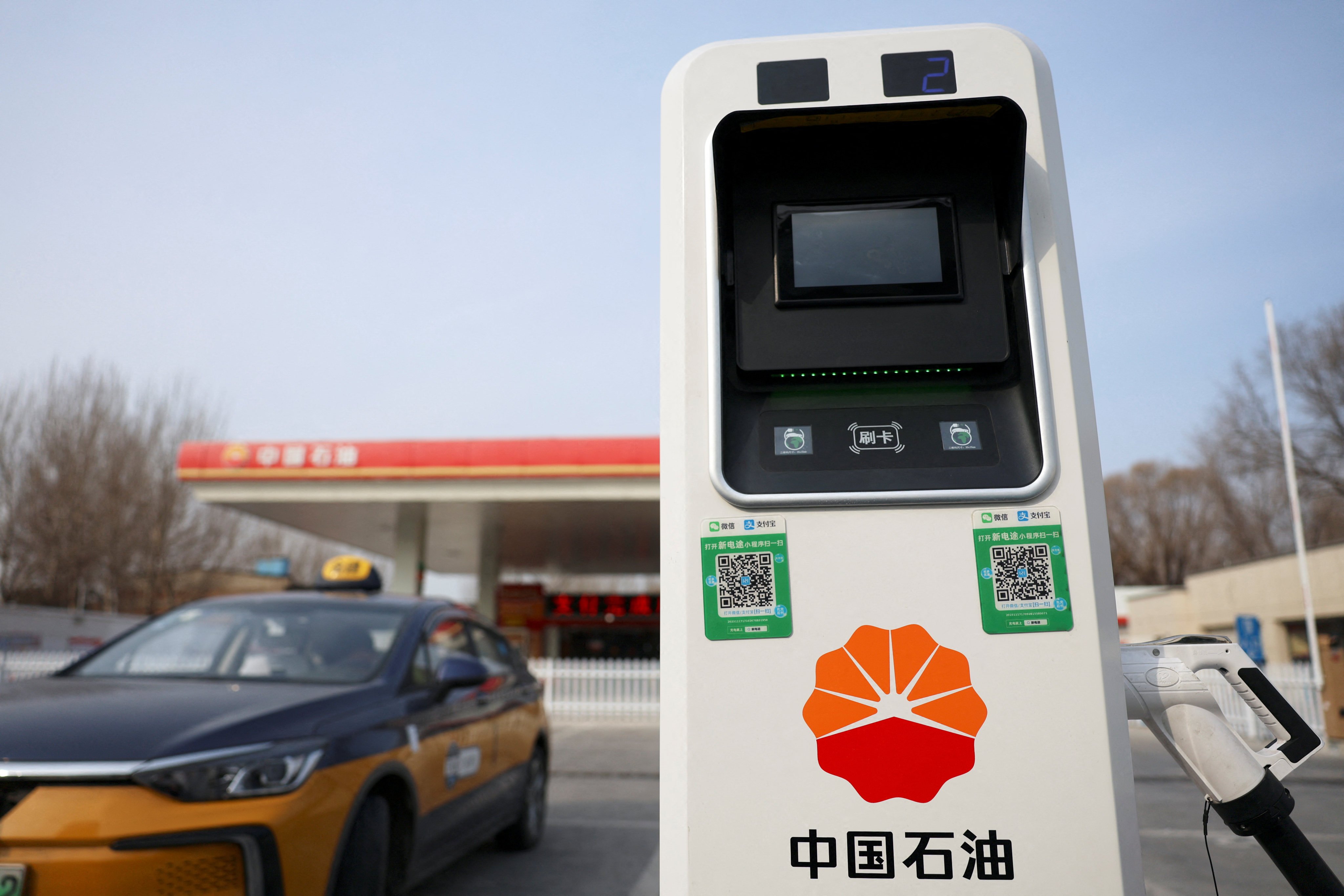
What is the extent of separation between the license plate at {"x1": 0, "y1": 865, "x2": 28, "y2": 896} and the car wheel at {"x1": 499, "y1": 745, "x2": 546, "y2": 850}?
10.7ft

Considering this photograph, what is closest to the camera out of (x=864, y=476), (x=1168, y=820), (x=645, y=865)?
(x=864, y=476)

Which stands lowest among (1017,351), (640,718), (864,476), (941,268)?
(640,718)

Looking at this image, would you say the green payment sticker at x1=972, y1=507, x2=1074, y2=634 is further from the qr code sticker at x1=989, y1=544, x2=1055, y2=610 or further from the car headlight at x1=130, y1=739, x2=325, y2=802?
the car headlight at x1=130, y1=739, x2=325, y2=802

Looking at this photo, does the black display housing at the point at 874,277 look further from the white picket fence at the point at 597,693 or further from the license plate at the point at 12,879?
the white picket fence at the point at 597,693

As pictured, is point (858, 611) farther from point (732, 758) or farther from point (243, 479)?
point (243, 479)

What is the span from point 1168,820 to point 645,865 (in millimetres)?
4131

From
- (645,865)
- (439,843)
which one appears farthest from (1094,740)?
(645,865)

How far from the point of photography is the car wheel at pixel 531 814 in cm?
546

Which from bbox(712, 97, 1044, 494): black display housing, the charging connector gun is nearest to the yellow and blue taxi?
bbox(712, 97, 1044, 494): black display housing

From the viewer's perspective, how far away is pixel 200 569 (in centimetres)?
3231

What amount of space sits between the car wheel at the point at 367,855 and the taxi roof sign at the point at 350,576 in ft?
7.42

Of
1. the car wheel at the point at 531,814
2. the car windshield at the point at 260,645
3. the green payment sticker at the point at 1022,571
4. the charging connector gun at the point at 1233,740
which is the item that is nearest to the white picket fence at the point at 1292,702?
the car wheel at the point at 531,814

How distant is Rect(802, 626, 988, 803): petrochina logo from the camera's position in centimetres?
137

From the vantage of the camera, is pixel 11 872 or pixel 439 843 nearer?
pixel 11 872
